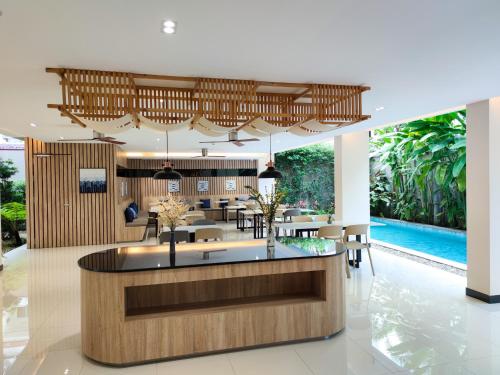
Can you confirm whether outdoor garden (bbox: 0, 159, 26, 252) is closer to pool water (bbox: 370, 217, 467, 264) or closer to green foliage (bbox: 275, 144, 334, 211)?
green foliage (bbox: 275, 144, 334, 211)

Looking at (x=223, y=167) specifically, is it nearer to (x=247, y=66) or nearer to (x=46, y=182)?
(x=46, y=182)

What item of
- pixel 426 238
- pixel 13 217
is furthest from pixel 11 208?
pixel 426 238

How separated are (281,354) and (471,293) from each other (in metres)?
3.46

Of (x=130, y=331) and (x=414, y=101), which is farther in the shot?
(x=414, y=101)

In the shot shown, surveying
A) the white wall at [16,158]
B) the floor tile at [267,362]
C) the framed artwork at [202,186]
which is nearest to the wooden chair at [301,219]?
the floor tile at [267,362]

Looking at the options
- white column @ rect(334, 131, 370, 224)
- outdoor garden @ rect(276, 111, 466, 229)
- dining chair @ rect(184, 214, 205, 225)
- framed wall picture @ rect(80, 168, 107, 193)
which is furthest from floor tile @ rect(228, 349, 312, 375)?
framed wall picture @ rect(80, 168, 107, 193)

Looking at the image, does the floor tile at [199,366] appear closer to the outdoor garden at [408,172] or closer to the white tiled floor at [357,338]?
the white tiled floor at [357,338]

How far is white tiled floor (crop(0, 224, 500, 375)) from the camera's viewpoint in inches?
134

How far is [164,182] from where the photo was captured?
613 inches

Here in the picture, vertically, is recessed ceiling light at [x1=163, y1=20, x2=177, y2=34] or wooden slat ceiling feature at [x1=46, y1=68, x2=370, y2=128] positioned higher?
recessed ceiling light at [x1=163, y1=20, x2=177, y2=34]

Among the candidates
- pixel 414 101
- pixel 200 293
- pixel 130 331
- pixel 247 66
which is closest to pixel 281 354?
pixel 200 293

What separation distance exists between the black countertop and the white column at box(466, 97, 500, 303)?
2.44 m

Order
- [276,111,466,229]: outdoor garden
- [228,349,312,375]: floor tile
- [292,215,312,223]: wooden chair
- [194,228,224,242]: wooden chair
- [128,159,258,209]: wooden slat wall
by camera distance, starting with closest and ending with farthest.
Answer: [228,349,312,375]: floor tile, [194,228,224,242]: wooden chair, [292,215,312,223]: wooden chair, [276,111,466,229]: outdoor garden, [128,159,258,209]: wooden slat wall

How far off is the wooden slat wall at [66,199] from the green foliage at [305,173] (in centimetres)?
962
